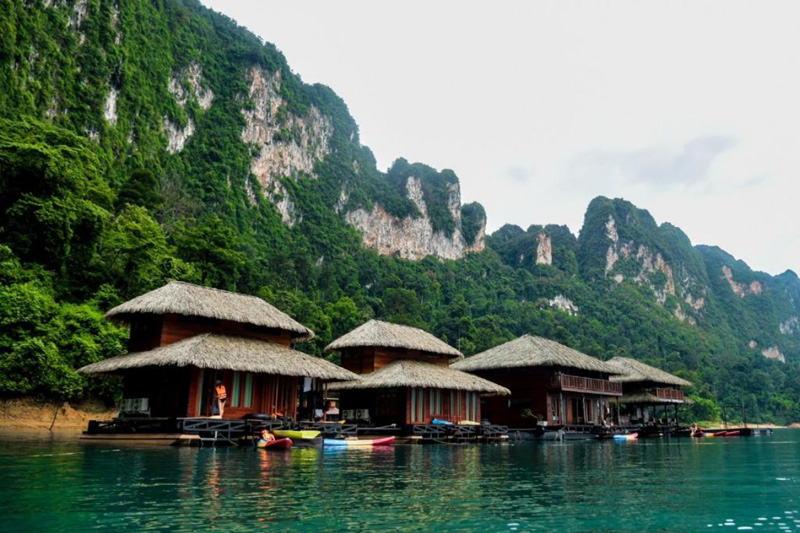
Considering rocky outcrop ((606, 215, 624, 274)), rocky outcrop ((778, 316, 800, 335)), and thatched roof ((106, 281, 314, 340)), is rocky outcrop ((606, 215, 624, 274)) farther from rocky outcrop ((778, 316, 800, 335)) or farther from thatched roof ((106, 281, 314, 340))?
thatched roof ((106, 281, 314, 340))

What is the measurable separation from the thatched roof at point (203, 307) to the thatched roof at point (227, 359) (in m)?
0.80

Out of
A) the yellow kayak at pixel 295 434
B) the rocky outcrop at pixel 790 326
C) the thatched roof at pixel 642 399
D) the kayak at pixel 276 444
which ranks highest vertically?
the rocky outcrop at pixel 790 326

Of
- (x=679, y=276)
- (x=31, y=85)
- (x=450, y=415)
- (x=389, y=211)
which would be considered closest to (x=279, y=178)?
(x=389, y=211)

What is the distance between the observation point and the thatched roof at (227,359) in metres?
20.2

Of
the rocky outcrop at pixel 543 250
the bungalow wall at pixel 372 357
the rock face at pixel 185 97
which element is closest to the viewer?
the bungalow wall at pixel 372 357

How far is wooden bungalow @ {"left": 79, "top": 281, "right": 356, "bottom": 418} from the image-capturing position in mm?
21203

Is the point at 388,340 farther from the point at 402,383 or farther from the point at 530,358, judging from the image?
the point at 530,358

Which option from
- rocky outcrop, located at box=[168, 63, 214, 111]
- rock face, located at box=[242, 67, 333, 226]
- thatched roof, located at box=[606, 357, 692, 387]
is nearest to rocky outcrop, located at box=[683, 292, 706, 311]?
rock face, located at box=[242, 67, 333, 226]

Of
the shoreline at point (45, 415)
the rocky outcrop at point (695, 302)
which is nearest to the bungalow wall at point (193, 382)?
the shoreline at point (45, 415)

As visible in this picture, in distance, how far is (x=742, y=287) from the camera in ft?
604

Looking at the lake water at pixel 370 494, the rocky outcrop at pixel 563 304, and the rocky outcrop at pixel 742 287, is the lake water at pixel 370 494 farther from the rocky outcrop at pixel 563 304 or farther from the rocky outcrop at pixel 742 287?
the rocky outcrop at pixel 742 287

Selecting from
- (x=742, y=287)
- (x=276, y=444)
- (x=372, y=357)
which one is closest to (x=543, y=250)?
(x=742, y=287)

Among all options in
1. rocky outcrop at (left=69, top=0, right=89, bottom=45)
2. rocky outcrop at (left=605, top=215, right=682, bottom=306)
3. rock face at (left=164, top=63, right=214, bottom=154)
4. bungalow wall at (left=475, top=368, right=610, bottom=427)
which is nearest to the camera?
bungalow wall at (left=475, top=368, right=610, bottom=427)

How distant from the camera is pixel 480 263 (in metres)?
131
